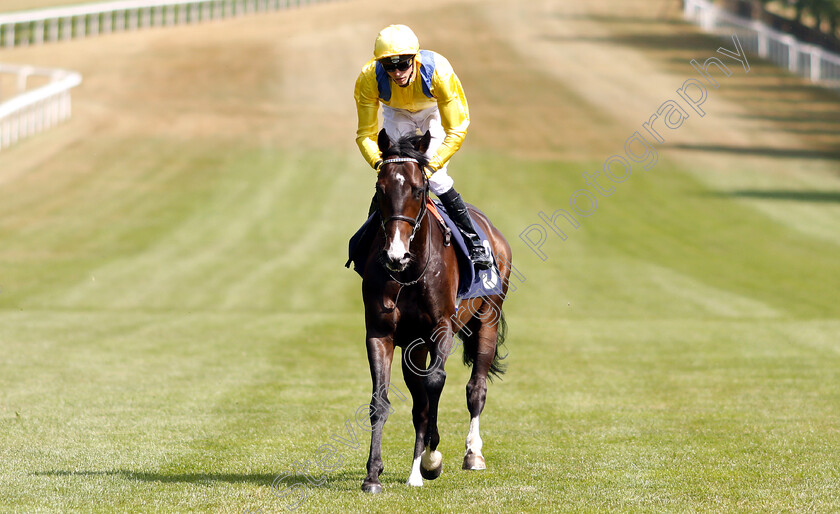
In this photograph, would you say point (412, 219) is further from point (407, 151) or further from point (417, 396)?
point (417, 396)

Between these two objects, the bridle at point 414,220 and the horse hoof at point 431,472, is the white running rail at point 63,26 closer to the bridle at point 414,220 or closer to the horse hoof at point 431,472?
the bridle at point 414,220

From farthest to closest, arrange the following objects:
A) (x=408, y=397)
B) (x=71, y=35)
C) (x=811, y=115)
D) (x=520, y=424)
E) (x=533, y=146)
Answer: (x=71, y=35) → (x=811, y=115) → (x=533, y=146) → (x=408, y=397) → (x=520, y=424)

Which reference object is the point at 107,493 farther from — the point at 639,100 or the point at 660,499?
the point at 639,100

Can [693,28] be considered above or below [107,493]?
below

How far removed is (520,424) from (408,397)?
3783 mm

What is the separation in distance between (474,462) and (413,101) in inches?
121

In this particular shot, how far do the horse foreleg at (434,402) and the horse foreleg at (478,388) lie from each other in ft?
1.70

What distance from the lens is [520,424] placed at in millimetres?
10984

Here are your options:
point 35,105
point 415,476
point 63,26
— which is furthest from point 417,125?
point 63,26

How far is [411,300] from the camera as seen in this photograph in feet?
27.1

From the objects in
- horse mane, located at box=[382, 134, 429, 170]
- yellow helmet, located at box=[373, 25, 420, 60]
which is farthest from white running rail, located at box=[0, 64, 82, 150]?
horse mane, located at box=[382, 134, 429, 170]

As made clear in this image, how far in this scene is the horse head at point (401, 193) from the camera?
25.0 feet

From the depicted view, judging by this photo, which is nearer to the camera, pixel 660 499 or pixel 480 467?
pixel 660 499

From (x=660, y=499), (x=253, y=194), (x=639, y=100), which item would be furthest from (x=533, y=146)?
(x=660, y=499)
